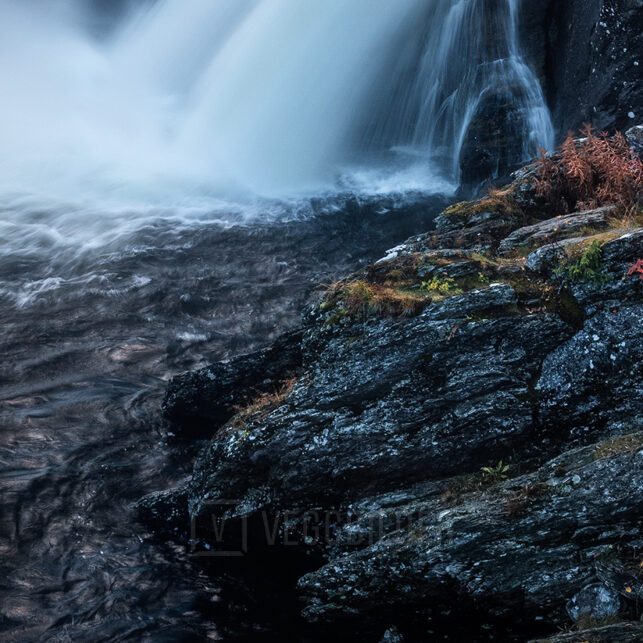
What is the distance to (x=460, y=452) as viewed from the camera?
6.73 metres

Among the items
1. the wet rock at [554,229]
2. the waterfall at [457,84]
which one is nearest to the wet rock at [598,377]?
the wet rock at [554,229]

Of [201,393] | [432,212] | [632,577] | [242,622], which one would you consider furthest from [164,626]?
[432,212]

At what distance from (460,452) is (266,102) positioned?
2121 centimetres

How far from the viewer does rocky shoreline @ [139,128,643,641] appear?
5352 mm

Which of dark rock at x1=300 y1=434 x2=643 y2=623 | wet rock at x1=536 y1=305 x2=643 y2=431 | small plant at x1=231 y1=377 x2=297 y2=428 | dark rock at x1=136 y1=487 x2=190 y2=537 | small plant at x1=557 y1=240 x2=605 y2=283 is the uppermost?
small plant at x1=557 y1=240 x2=605 y2=283

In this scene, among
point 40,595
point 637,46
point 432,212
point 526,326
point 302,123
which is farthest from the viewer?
point 302,123

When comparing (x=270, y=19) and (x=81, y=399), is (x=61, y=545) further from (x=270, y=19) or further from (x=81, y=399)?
(x=270, y=19)

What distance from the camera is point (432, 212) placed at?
59.2 ft

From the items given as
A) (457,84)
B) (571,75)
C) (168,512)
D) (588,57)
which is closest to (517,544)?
(168,512)

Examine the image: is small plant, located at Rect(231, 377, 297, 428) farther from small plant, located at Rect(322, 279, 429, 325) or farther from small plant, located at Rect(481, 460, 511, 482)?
small plant, located at Rect(481, 460, 511, 482)

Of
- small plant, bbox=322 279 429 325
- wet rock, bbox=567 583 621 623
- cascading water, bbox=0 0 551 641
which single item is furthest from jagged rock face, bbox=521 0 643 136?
wet rock, bbox=567 583 621 623

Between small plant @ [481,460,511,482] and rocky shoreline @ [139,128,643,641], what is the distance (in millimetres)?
31

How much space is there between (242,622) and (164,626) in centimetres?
86

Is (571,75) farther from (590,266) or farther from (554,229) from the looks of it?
(590,266)
